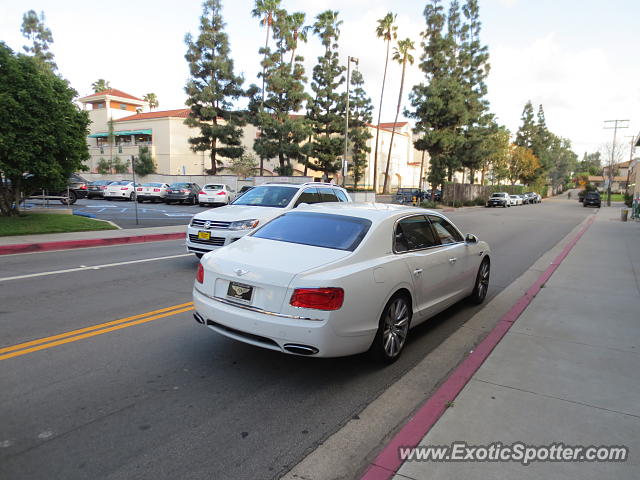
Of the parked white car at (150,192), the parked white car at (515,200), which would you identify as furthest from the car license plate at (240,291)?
the parked white car at (515,200)

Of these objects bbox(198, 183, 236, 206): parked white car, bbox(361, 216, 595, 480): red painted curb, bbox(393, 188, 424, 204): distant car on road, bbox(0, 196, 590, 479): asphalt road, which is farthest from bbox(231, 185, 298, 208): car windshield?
bbox(393, 188, 424, 204): distant car on road

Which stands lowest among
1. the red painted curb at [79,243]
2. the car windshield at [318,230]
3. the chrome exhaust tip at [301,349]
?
the red painted curb at [79,243]

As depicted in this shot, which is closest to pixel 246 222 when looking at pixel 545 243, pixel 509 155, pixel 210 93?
pixel 545 243

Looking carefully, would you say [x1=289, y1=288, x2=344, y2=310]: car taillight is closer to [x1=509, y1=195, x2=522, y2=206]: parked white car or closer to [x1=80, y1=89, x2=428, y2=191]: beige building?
[x1=80, y1=89, x2=428, y2=191]: beige building

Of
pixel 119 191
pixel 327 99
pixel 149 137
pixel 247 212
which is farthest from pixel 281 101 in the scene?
pixel 247 212

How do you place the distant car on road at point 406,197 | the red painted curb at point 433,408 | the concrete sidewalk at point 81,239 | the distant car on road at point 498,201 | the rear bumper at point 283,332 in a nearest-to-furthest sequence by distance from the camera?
the red painted curb at point 433,408, the rear bumper at point 283,332, the concrete sidewalk at point 81,239, the distant car on road at point 406,197, the distant car on road at point 498,201

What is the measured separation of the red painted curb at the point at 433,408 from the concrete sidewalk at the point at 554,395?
61 mm

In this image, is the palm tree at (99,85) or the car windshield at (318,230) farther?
the palm tree at (99,85)

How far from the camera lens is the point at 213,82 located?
38781mm

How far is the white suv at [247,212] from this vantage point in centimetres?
861

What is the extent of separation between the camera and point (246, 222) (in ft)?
28.5

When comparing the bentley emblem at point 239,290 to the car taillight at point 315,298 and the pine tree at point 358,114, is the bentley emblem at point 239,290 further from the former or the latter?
the pine tree at point 358,114

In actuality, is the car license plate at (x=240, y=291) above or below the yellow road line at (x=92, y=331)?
above

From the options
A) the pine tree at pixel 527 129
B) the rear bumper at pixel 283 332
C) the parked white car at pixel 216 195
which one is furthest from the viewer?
the pine tree at pixel 527 129
